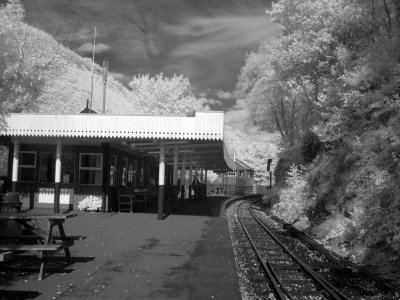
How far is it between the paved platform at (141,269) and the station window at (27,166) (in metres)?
7.12

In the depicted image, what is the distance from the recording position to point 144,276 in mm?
7992

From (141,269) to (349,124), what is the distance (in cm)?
1025

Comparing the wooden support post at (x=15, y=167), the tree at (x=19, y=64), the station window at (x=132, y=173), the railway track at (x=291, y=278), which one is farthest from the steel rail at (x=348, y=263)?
the tree at (x=19, y=64)

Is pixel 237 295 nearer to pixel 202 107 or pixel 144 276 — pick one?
pixel 144 276

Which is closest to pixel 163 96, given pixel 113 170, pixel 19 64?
pixel 19 64

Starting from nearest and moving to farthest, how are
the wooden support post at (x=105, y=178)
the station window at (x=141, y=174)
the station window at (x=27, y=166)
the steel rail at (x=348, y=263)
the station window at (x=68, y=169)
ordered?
the steel rail at (x=348, y=263), the wooden support post at (x=105, y=178), the station window at (x=68, y=169), the station window at (x=27, y=166), the station window at (x=141, y=174)

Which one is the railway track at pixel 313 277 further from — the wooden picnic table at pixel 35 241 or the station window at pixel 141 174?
the station window at pixel 141 174

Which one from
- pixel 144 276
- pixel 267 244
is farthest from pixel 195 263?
pixel 267 244

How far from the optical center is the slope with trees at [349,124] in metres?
10.6

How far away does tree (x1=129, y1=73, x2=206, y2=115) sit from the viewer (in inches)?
2717

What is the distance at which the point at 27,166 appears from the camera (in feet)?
68.6

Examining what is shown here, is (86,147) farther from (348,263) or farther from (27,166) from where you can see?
(348,263)

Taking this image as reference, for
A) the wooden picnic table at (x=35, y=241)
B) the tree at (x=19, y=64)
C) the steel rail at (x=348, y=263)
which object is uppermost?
the tree at (x=19, y=64)

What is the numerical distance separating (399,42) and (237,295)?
11.9m
